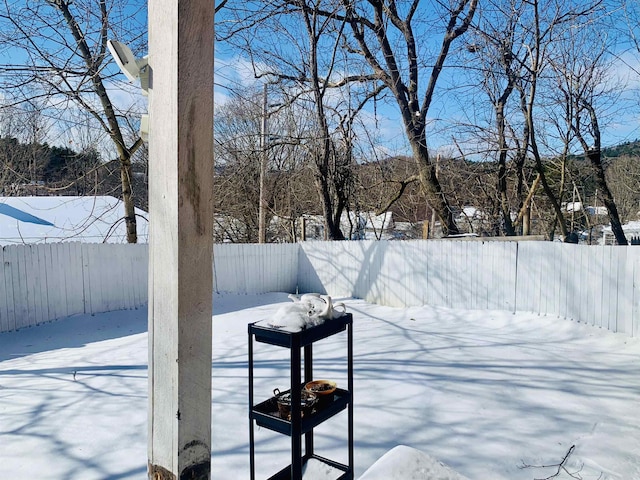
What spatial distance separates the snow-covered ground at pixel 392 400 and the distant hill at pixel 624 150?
12.8 feet

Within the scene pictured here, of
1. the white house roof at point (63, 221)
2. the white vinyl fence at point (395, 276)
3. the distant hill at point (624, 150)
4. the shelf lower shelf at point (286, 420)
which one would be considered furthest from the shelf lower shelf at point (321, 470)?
the distant hill at point (624, 150)

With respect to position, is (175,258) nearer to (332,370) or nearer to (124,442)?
(124,442)

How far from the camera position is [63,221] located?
335 inches

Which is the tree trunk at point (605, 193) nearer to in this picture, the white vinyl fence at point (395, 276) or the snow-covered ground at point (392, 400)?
the white vinyl fence at point (395, 276)

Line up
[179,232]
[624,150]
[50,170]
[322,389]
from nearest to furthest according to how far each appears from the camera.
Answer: [179,232] → [322,389] → [624,150] → [50,170]

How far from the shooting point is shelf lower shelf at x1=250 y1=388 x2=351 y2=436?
1.70 m

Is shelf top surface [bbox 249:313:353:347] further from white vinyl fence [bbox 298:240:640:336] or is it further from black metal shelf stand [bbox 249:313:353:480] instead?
white vinyl fence [bbox 298:240:640:336]

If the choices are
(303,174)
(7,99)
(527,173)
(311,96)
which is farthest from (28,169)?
(527,173)

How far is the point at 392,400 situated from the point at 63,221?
784 cm

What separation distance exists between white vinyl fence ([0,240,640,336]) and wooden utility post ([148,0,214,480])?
4.67m

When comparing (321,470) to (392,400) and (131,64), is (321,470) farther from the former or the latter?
(131,64)

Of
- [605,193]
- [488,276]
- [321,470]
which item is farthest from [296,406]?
[605,193]

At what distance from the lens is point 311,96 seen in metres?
8.77

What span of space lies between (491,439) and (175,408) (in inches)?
83.1
